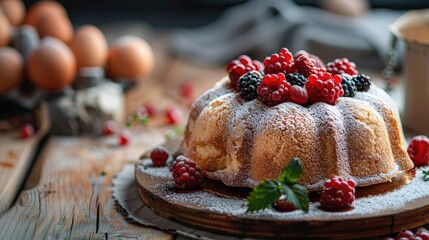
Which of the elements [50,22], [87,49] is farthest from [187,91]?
[50,22]

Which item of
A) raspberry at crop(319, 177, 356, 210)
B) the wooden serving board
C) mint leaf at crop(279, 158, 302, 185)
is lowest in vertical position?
the wooden serving board

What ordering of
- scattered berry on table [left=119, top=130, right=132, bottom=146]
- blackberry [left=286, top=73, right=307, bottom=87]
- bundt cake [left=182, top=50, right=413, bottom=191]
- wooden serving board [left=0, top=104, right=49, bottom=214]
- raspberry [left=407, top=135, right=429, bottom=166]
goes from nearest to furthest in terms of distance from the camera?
bundt cake [left=182, top=50, right=413, bottom=191], blackberry [left=286, top=73, right=307, bottom=87], raspberry [left=407, top=135, right=429, bottom=166], wooden serving board [left=0, top=104, right=49, bottom=214], scattered berry on table [left=119, top=130, right=132, bottom=146]

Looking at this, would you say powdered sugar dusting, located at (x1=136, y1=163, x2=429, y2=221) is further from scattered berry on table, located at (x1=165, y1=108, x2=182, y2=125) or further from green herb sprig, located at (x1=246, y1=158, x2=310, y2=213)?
scattered berry on table, located at (x1=165, y1=108, x2=182, y2=125)

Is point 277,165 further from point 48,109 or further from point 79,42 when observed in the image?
point 79,42

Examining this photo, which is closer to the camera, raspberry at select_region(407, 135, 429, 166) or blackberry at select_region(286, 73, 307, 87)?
blackberry at select_region(286, 73, 307, 87)

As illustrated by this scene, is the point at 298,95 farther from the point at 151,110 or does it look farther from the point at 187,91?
the point at 187,91

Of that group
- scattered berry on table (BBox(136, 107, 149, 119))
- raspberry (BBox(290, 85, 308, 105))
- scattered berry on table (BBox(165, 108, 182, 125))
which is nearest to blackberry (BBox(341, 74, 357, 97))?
raspberry (BBox(290, 85, 308, 105))

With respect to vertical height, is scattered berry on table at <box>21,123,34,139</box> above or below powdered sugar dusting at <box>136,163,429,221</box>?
below
